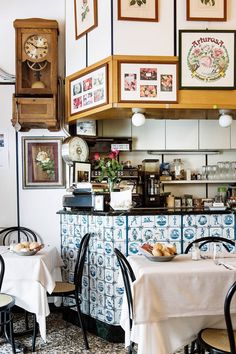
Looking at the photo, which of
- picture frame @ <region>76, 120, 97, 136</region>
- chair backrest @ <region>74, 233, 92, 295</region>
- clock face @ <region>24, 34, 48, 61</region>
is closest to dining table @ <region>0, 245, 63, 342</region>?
chair backrest @ <region>74, 233, 92, 295</region>

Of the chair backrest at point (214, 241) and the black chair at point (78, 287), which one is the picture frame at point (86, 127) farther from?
the chair backrest at point (214, 241)

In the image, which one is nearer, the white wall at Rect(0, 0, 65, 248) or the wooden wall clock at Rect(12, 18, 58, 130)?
the wooden wall clock at Rect(12, 18, 58, 130)

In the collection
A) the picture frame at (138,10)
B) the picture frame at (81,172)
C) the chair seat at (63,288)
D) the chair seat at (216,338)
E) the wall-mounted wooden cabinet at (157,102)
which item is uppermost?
the picture frame at (138,10)

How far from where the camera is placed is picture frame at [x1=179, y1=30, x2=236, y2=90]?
405 cm

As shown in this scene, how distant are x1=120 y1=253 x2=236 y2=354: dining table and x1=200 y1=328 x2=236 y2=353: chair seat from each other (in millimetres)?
112

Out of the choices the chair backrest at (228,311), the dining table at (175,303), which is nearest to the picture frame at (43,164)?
the dining table at (175,303)

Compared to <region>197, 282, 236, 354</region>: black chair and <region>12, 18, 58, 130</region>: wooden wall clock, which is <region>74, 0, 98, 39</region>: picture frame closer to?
<region>12, 18, 58, 130</region>: wooden wall clock

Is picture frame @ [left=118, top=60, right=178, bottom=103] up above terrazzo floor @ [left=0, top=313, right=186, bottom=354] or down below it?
above

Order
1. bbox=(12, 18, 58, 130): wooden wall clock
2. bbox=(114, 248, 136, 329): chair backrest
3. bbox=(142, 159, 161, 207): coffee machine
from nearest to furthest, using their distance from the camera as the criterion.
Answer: bbox=(114, 248, 136, 329): chair backrest
bbox=(12, 18, 58, 130): wooden wall clock
bbox=(142, 159, 161, 207): coffee machine

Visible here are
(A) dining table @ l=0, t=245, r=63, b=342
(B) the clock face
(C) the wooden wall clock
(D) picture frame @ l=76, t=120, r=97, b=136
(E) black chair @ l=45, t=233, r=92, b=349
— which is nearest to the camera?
(A) dining table @ l=0, t=245, r=63, b=342

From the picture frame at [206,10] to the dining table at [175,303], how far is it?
263 cm

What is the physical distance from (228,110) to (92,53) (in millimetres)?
1626

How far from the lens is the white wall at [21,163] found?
4.90m

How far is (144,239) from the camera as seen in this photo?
386 cm
